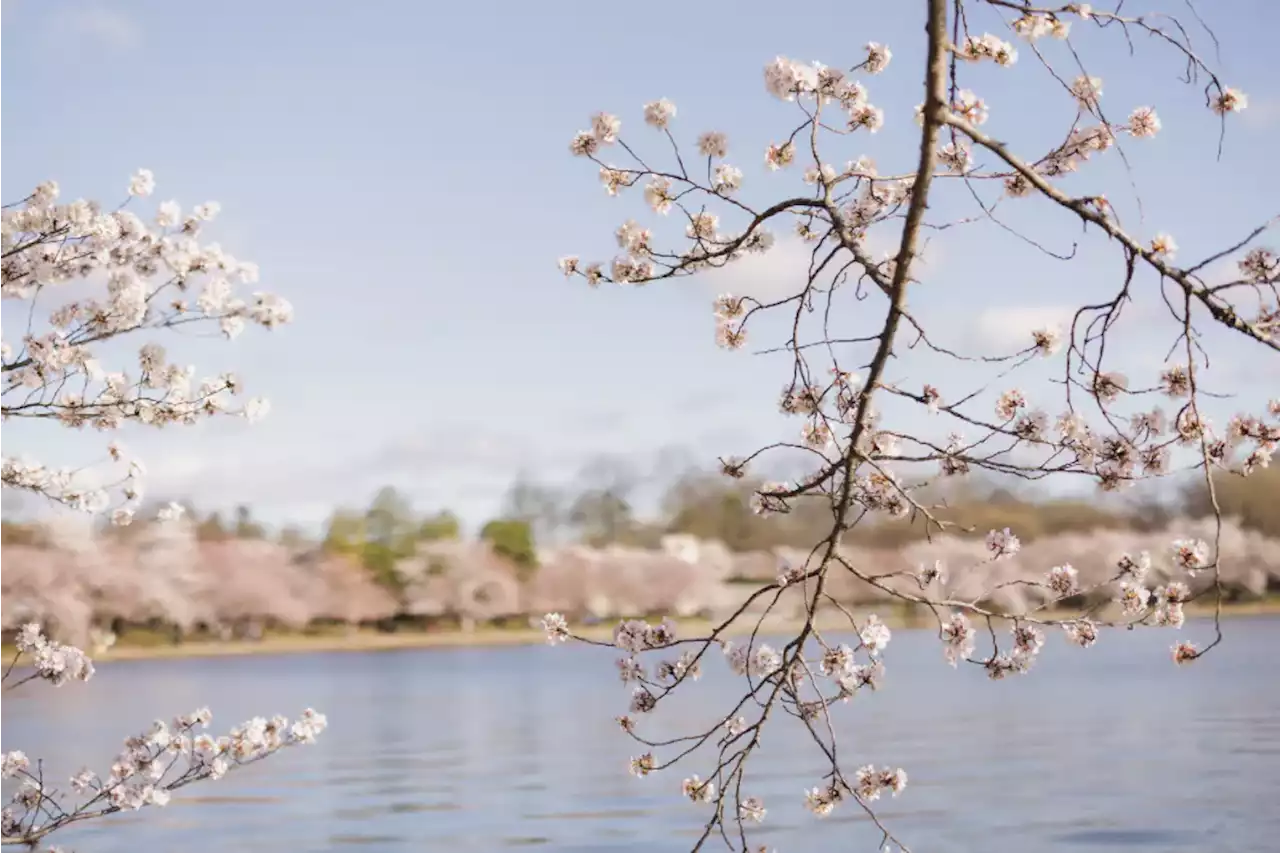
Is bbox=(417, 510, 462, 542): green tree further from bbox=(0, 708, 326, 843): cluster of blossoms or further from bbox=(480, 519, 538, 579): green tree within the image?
bbox=(0, 708, 326, 843): cluster of blossoms

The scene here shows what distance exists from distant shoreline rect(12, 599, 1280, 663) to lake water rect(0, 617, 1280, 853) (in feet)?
28.4

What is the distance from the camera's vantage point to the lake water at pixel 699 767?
8.16 meters

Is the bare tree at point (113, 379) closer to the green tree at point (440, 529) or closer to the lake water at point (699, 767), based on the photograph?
the lake water at point (699, 767)

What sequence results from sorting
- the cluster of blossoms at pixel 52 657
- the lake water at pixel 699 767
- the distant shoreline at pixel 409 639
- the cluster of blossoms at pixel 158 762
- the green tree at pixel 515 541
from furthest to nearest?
1. the green tree at pixel 515 541
2. the distant shoreline at pixel 409 639
3. the lake water at pixel 699 767
4. the cluster of blossoms at pixel 158 762
5. the cluster of blossoms at pixel 52 657

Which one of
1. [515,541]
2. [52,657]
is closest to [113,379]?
[52,657]

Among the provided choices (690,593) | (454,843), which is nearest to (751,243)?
(454,843)

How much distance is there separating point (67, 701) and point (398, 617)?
12882 mm

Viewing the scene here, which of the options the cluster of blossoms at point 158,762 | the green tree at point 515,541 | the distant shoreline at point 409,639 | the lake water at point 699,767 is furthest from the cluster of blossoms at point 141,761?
the green tree at point 515,541

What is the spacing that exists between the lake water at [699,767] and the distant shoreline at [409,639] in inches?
341

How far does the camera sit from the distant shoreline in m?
29.8

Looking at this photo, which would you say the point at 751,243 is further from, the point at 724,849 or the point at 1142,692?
the point at 1142,692

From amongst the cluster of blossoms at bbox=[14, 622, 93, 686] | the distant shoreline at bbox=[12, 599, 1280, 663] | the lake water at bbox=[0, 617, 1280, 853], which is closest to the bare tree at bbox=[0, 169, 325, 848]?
the cluster of blossoms at bbox=[14, 622, 93, 686]

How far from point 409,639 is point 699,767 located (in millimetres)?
25873

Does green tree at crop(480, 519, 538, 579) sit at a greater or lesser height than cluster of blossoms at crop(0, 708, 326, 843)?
greater
